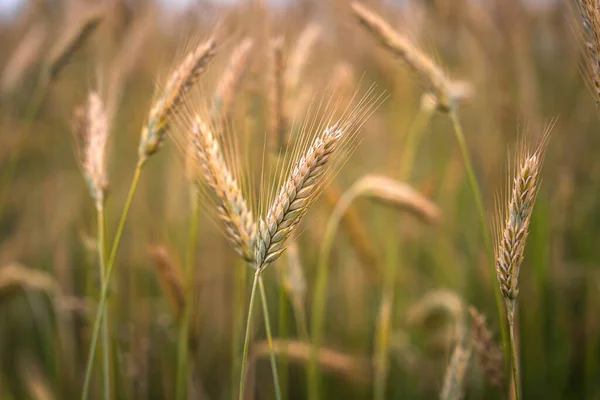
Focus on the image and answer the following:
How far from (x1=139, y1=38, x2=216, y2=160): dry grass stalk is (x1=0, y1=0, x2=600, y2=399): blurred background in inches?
3.5

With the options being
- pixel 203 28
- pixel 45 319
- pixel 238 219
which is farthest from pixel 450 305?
pixel 45 319

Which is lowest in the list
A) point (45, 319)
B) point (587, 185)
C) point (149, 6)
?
point (45, 319)

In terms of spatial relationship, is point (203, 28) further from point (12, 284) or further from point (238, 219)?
point (12, 284)

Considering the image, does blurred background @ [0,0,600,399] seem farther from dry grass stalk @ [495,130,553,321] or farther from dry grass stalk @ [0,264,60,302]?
dry grass stalk @ [495,130,553,321]

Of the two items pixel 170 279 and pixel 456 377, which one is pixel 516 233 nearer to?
pixel 456 377

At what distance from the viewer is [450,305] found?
1.73m

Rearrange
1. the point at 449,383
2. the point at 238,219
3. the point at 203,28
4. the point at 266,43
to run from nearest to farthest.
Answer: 1. the point at 238,219
2. the point at 449,383
3. the point at 203,28
4. the point at 266,43

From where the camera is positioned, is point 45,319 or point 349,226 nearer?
point 349,226

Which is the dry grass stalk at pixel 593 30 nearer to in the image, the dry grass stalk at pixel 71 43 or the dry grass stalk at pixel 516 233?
the dry grass stalk at pixel 516 233

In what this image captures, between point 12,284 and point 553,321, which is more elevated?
point 12,284

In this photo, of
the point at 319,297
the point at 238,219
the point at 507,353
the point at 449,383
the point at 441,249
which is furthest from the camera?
the point at 441,249

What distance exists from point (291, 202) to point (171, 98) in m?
Answer: 0.42

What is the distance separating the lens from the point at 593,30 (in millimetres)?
1031

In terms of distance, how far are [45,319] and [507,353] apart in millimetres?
2036
